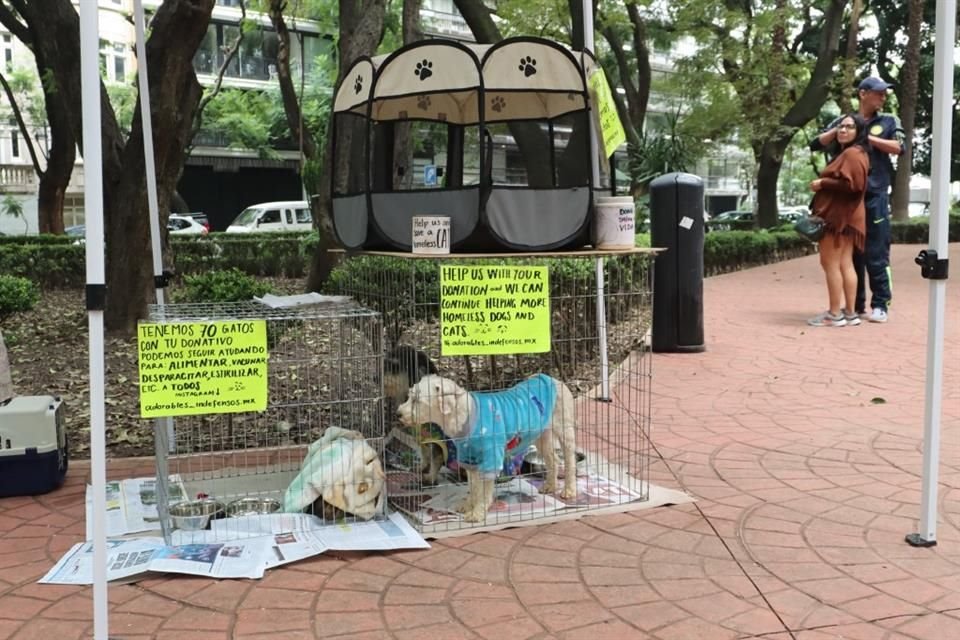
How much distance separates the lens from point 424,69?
336 cm

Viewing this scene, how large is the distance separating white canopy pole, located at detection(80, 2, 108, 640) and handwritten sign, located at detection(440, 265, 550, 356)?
1.27 metres

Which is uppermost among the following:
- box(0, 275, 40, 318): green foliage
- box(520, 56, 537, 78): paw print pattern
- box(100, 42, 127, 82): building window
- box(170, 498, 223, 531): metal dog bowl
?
box(100, 42, 127, 82): building window

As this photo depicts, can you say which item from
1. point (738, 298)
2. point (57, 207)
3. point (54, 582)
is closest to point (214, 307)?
point (54, 582)

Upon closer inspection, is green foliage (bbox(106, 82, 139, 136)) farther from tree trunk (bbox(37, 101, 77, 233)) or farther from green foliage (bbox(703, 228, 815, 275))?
green foliage (bbox(703, 228, 815, 275))

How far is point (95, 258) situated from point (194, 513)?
4.68 ft

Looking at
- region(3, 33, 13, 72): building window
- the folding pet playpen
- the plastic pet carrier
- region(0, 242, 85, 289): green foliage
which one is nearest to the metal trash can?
the folding pet playpen

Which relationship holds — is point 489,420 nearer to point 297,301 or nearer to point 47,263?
point 297,301

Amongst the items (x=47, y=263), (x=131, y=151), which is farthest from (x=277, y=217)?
(x=131, y=151)

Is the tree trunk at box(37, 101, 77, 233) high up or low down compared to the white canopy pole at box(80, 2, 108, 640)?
up

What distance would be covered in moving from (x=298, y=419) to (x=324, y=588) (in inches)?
87.9

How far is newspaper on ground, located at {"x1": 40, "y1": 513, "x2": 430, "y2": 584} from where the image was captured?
115 inches

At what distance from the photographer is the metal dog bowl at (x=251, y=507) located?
11.3 ft

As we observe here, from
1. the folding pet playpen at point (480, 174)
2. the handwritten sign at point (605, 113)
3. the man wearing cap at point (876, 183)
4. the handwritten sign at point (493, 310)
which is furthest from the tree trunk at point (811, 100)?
the handwritten sign at point (493, 310)

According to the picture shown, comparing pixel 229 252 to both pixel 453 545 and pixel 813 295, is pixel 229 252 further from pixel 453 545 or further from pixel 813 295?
pixel 453 545
